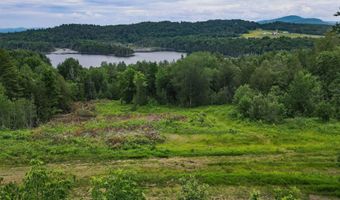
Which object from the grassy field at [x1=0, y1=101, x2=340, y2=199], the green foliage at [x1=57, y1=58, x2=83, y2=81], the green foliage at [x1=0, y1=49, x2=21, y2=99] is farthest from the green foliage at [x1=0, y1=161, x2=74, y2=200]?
the green foliage at [x1=57, y1=58, x2=83, y2=81]

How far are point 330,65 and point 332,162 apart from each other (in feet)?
106

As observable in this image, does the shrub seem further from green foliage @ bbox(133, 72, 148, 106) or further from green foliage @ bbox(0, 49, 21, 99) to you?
green foliage @ bbox(0, 49, 21, 99)

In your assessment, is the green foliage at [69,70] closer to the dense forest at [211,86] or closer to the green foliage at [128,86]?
the dense forest at [211,86]

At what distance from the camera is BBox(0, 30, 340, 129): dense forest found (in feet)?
174

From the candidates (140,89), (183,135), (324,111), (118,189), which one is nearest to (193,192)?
(118,189)

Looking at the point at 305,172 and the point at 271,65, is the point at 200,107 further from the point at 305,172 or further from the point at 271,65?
the point at 305,172

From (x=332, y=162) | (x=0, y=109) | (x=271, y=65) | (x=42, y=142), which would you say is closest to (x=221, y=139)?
(x=332, y=162)

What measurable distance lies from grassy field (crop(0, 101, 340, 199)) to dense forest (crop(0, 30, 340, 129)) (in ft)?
15.1

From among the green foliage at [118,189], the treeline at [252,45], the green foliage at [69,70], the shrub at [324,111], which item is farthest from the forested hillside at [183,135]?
the treeline at [252,45]

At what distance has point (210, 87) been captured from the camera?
250 feet

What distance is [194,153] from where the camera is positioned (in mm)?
36562

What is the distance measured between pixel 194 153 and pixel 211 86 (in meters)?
40.8

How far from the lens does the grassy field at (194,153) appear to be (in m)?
29.4

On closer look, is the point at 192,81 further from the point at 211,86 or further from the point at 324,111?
the point at 324,111
